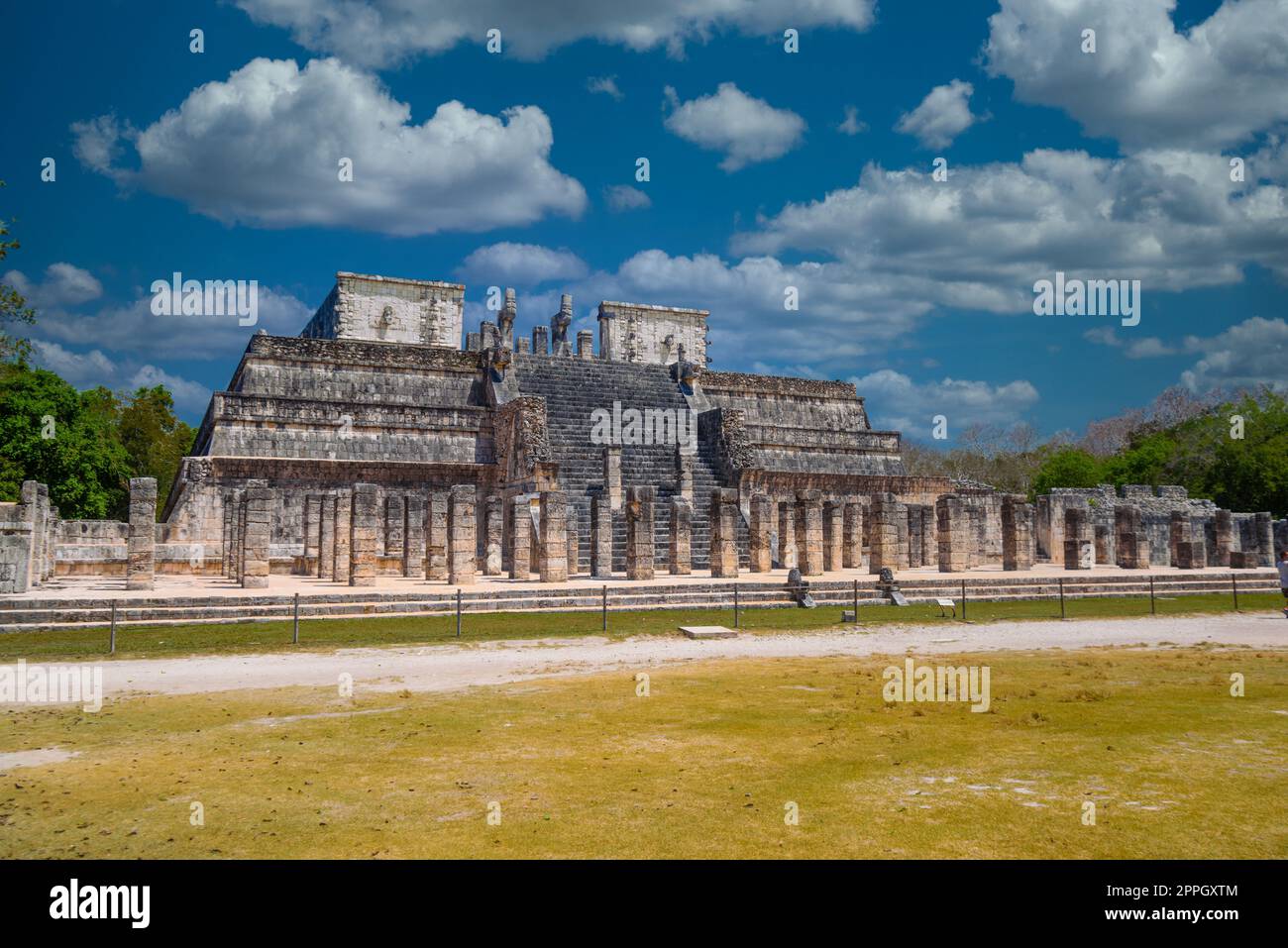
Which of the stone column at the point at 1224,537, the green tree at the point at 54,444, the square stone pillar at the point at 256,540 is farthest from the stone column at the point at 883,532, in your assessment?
the green tree at the point at 54,444

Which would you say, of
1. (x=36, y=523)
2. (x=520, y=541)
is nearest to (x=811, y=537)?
(x=520, y=541)

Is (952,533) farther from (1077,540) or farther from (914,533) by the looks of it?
(1077,540)

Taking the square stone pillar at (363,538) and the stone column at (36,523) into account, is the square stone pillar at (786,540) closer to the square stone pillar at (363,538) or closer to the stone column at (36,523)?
the square stone pillar at (363,538)

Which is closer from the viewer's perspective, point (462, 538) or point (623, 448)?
point (462, 538)

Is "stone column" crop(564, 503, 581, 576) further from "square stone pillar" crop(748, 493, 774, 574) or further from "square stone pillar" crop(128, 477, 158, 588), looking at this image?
"square stone pillar" crop(128, 477, 158, 588)

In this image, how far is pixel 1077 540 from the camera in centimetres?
2567

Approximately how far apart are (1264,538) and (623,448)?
20135 millimetres

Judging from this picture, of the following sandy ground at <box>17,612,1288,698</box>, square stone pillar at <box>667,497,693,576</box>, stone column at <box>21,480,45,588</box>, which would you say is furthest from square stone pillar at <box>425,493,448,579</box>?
sandy ground at <box>17,612,1288,698</box>

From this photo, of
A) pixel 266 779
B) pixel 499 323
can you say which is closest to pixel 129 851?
pixel 266 779

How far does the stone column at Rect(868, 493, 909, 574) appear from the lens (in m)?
24.5

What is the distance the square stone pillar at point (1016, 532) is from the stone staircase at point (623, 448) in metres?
7.08

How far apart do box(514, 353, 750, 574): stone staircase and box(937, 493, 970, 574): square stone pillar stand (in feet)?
17.3

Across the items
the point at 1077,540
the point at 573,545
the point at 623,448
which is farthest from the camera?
the point at 623,448

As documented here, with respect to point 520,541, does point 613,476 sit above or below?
above
